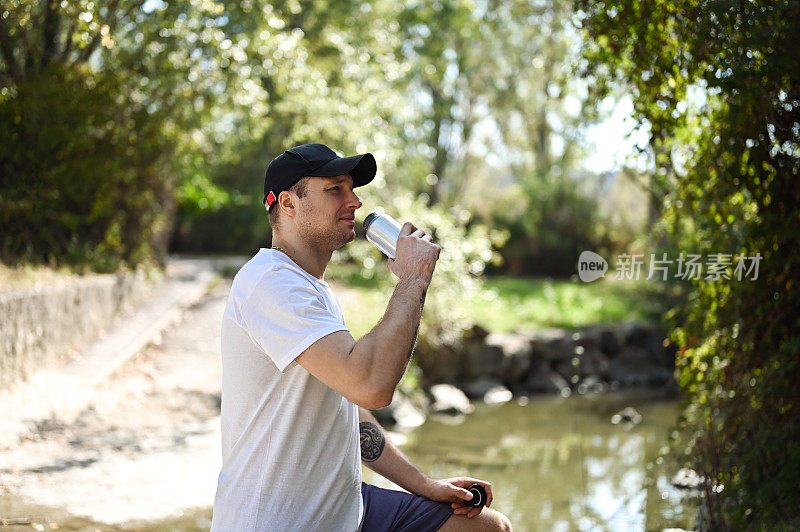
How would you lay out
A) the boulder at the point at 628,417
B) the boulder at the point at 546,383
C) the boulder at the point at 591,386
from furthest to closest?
the boulder at the point at 591,386, the boulder at the point at 546,383, the boulder at the point at 628,417

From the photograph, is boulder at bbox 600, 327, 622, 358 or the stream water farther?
boulder at bbox 600, 327, 622, 358

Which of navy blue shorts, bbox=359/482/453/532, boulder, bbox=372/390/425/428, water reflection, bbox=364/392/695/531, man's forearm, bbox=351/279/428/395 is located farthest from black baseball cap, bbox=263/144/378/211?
boulder, bbox=372/390/425/428

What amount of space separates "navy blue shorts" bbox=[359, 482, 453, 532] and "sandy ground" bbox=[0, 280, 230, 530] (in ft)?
9.63

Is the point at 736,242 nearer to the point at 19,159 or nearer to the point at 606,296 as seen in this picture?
the point at 19,159

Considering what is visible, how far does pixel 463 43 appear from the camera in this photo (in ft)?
80.5

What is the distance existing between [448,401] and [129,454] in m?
5.42

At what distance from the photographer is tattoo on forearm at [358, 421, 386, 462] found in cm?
283

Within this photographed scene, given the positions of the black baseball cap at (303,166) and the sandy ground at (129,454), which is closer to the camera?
the black baseball cap at (303,166)

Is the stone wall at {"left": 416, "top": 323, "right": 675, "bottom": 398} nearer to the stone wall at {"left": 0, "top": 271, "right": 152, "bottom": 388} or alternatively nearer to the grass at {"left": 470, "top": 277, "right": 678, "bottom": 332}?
the grass at {"left": 470, "top": 277, "right": 678, "bottom": 332}

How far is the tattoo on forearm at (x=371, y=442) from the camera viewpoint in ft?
9.30

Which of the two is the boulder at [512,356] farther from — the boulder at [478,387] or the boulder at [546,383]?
the boulder at [478,387]

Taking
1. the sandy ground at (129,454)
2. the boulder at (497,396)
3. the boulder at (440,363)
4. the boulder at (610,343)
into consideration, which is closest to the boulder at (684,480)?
the sandy ground at (129,454)

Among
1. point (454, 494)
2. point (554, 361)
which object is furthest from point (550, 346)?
point (454, 494)

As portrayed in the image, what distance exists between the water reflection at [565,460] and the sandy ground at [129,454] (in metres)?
1.52
